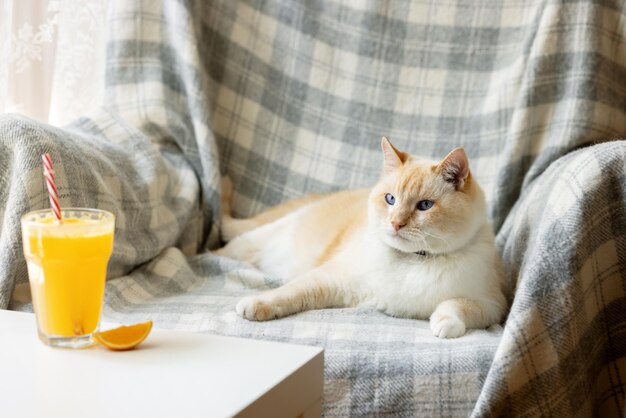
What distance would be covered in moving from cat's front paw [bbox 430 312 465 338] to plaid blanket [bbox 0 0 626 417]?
0.02 m

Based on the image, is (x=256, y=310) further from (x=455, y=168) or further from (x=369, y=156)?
(x=369, y=156)

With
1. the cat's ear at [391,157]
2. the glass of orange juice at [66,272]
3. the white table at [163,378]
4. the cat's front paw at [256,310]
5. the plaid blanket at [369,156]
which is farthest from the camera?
the cat's ear at [391,157]

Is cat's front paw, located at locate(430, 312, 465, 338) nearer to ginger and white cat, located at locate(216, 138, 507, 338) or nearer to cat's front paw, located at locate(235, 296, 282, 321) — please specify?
ginger and white cat, located at locate(216, 138, 507, 338)

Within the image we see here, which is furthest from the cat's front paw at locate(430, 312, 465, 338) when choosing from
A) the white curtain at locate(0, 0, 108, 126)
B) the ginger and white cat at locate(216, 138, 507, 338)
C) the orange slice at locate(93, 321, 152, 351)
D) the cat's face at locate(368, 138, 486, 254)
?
the white curtain at locate(0, 0, 108, 126)

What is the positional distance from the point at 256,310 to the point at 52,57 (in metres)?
0.95

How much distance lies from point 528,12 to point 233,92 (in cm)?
80

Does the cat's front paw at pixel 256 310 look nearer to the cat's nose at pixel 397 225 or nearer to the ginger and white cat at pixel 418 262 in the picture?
the ginger and white cat at pixel 418 262

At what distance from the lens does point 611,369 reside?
1422mm

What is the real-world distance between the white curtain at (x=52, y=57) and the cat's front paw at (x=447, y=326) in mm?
1105

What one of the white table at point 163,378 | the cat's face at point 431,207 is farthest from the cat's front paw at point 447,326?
the white table at point 163,378

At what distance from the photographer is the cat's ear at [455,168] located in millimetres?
1445

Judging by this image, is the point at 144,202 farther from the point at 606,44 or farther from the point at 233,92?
the point at 606,44

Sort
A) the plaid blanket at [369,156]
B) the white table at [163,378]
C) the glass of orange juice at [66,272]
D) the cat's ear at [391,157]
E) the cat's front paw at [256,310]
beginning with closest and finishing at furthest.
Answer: the white table at [163,378] < the glass of orange juice at [66,272] < the plaid blanket at [369,156] < the cat's front paw at [256,310] < the cat's ear at [391,157]

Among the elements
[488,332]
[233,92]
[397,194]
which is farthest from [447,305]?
[233,92]
